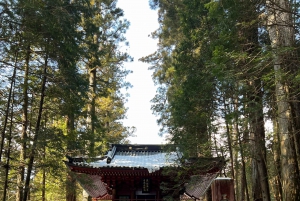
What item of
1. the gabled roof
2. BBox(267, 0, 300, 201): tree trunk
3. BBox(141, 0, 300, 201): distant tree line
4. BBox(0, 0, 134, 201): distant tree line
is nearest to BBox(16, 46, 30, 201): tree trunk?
BBox(0, 0, 134, 201): distant tree line

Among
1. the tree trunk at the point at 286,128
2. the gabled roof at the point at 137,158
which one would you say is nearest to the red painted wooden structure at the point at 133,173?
the gabled roof at the point at 137,158

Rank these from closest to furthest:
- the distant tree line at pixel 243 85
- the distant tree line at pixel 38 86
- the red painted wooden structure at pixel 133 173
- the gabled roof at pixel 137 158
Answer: the distant tree line at pixel 243 85 < the distant tree line at pixel 38 86 < the red painted wooden structure at pixel 133 173 < the gabled roof at pixel 137 158

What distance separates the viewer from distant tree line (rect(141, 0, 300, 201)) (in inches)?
171

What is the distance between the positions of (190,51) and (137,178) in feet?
12.5

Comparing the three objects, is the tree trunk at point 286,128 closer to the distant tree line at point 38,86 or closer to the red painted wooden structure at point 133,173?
the red painted wooden structure at point 133,173

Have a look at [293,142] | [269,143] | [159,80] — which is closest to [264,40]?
[293,142]

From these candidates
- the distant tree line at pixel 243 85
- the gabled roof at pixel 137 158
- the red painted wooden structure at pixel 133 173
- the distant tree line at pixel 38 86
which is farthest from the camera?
the gabled roof at pixel 137 158

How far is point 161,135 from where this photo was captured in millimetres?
9273

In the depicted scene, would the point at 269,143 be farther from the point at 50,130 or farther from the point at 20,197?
the point at 20,197

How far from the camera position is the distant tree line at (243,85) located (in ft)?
14.2

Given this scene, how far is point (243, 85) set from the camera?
474 cm

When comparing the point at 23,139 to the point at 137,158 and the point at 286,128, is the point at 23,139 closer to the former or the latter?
the point at 137,158

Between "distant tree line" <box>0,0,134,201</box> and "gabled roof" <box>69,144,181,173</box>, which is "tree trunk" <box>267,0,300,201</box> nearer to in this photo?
"gabled roof" <box>69,144,181,173</box>

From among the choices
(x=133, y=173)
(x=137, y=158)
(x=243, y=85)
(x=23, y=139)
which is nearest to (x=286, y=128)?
(x=243, y=85)
